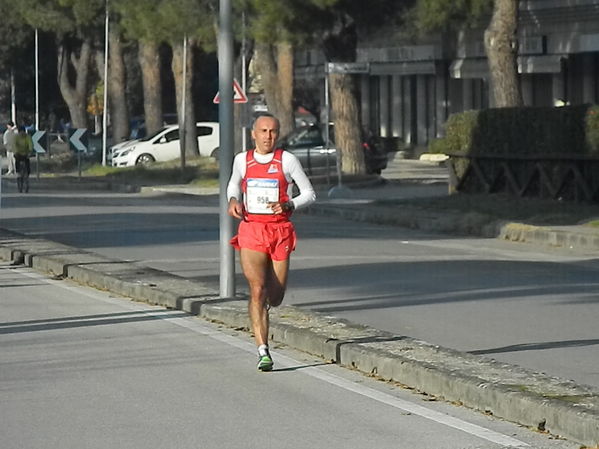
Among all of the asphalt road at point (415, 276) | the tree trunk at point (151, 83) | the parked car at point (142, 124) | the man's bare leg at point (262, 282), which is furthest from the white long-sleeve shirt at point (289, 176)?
the parked car at point (142, 124)

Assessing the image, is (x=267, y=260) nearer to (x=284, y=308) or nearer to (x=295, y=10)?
(x=284, y=308)

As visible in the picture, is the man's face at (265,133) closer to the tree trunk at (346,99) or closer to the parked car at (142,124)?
the tree trunk at (346,99)

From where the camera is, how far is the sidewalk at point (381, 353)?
28.8 ft

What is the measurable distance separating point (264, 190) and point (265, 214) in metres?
0.16

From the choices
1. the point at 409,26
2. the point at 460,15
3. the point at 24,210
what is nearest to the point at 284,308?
the point at 24,210

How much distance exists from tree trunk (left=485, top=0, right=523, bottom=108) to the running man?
66.1 feet

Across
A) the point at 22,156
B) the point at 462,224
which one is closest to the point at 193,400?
the point at 462,224

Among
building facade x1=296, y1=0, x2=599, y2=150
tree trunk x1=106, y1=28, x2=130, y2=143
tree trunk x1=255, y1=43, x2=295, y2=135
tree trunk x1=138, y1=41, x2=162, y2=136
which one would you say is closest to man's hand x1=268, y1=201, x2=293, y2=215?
building facade x1=296, y1=0, x2=599, y2=150

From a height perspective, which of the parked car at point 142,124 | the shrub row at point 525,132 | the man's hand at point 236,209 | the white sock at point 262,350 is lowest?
the white sock at point 262,350

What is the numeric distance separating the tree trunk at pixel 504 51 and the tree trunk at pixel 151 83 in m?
23.3

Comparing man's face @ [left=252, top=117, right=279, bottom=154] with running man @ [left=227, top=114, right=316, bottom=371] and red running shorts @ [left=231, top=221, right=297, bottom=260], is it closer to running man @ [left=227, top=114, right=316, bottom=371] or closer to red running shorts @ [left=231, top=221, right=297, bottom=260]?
running man @ [left=227, top=114, right=316, bottom=371]

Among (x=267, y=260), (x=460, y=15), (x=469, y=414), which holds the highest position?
(x=460, y=15)

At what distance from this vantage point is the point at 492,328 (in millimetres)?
13414

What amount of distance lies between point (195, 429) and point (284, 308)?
16.0 ft
